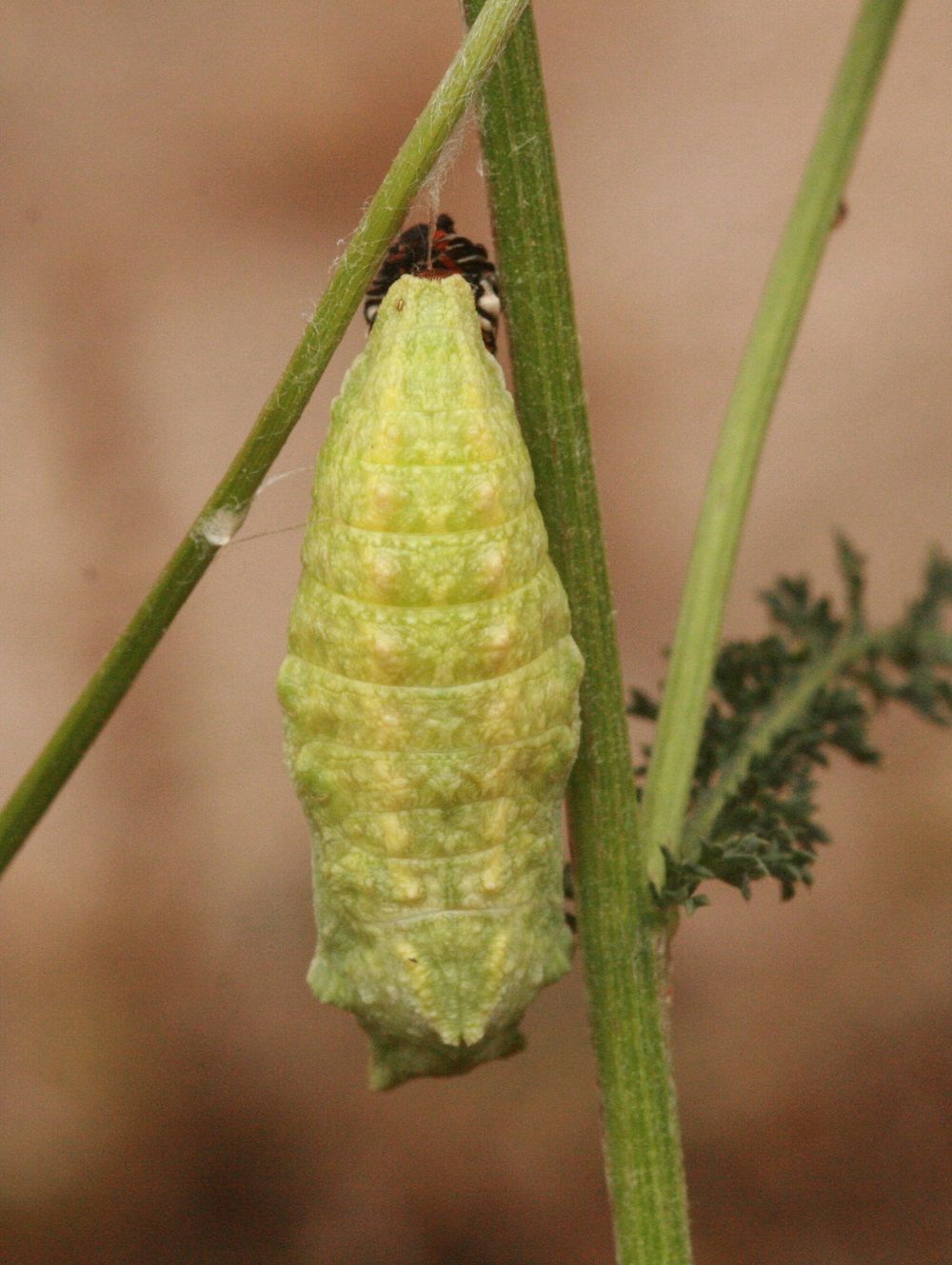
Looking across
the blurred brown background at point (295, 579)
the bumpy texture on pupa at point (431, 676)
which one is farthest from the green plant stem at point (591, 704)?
the blurred brown background at point (295, 579)

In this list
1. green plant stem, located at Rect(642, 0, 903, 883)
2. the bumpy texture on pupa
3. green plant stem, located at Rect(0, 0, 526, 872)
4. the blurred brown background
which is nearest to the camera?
green plant stem, located at Rect(0, 0, 526, 872)

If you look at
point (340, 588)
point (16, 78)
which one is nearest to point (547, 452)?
point (340, 588)

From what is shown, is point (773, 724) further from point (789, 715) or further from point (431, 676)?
point (431, 676)

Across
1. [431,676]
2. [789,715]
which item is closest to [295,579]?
[789,715]

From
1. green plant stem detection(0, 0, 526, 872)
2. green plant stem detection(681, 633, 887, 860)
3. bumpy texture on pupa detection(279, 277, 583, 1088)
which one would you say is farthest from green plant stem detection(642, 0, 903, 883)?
green plant stem detection(0, 0, 526, 872)

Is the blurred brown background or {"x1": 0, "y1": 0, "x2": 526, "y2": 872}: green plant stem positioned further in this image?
the blurred brown background

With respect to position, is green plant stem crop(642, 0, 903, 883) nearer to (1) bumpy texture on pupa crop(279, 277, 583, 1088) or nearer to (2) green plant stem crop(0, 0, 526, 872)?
(1) bumpy texture on pupa crop(279, 277, 583, 1088)

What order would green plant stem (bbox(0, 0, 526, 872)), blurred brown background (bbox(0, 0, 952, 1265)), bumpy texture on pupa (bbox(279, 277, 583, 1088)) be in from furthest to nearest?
blurred brown background (bbox(0, 0, 952, 1265)) < bumpy texture on pupa (bbox(279, 277, 583, 1088)) < green plant stem (bbox(0, 0, 526, 872))
